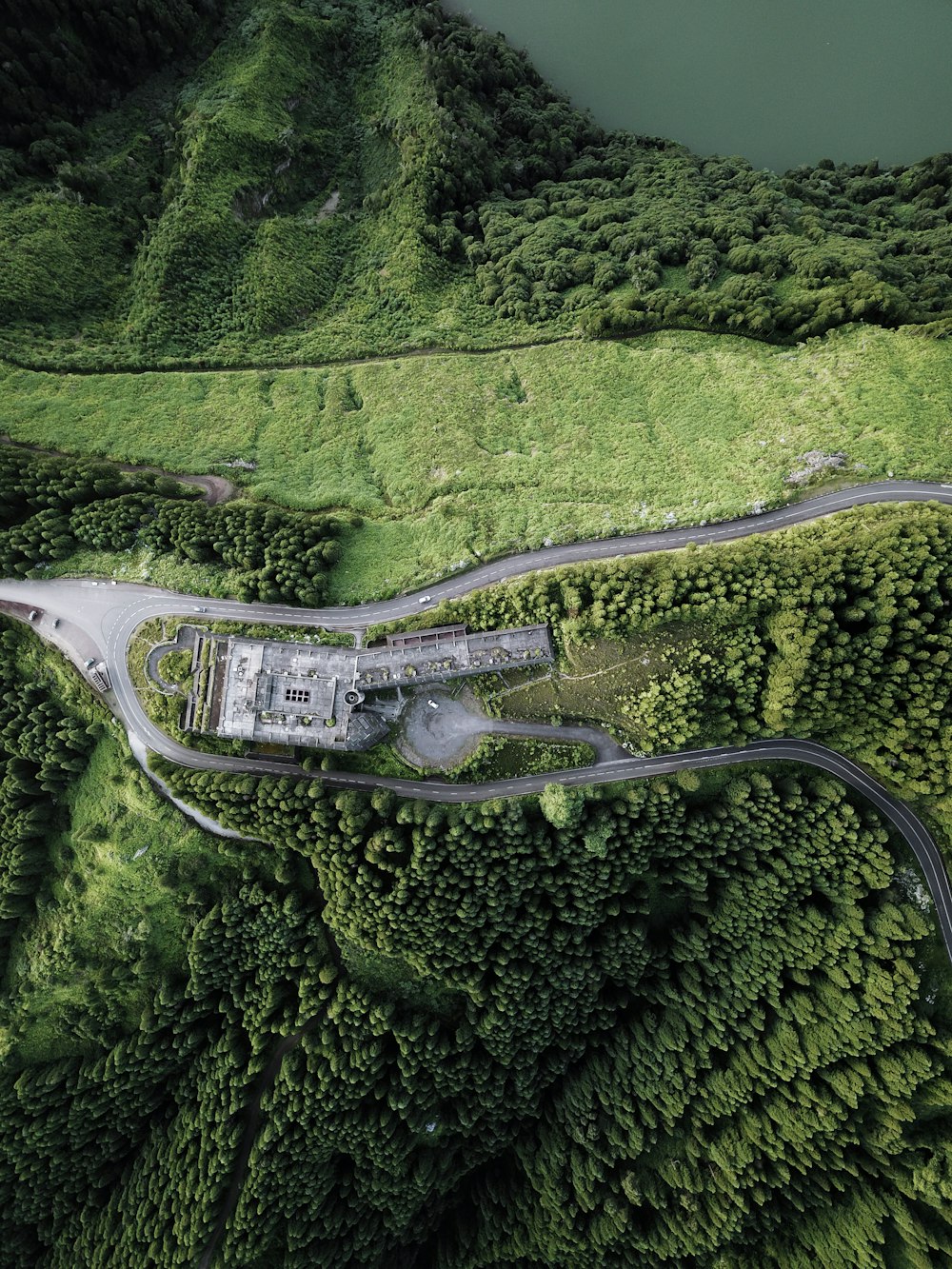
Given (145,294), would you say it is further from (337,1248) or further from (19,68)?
(337,1248)

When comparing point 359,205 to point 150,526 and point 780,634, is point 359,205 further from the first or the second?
point 780,634

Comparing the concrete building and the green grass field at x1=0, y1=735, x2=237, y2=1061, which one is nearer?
the concrete building

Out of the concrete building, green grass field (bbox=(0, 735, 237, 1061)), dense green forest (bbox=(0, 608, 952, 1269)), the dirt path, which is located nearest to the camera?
dense green forest (bbox=(0, 608, 952, 1269))

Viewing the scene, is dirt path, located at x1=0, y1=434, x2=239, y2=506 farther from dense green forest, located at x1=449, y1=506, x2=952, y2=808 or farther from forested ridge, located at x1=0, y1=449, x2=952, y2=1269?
dense green forest, located at x1=449, y1=506, x2=952, y2=808

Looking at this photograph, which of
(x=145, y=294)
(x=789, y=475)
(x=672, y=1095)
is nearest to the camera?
(x=789, y=475)

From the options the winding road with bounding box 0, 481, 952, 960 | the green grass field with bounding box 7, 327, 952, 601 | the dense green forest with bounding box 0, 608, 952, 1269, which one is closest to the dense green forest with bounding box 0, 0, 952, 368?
the green grass field with bounding box 7, 327, 952, 601

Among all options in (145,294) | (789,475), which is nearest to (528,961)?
(789,475)

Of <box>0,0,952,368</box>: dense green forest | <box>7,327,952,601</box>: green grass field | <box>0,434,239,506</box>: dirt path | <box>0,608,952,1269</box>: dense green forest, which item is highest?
<box>0,0,952,368</box>: dense green forest
